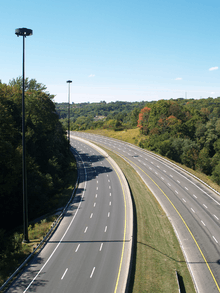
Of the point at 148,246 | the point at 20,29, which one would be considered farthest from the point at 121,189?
the point at 20,29

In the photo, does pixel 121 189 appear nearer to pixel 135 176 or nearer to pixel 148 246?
pixel 135 176

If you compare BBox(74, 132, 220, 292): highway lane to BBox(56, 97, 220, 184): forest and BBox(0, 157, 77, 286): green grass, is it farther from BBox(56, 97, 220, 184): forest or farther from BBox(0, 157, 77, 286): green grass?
BBox(0, 157, 77, 286): green grass

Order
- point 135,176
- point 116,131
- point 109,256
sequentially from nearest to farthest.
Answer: point 109,256 < point 135,176 < point 116,131

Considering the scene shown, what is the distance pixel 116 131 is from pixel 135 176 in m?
61.8

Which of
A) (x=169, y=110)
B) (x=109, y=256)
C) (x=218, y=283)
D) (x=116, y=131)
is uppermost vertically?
(x=169, y=110)

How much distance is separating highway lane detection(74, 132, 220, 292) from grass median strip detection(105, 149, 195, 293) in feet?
3.02

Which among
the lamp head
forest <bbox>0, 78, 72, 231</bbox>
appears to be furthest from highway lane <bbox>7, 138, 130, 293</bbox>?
the lamp head

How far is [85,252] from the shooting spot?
19750 millimetres

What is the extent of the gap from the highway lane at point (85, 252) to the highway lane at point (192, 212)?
677cm

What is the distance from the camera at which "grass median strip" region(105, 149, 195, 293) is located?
1706 cm

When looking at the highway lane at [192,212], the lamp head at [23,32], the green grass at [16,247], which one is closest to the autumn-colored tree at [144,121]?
the highway lane at [192,212]

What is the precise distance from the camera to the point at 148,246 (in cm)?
2216

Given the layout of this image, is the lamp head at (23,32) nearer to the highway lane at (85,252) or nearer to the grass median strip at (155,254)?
the highway lane at (85,252)

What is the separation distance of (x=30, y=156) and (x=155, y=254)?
78.9ft
